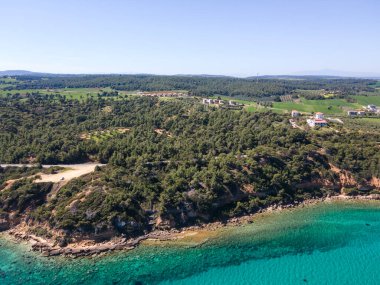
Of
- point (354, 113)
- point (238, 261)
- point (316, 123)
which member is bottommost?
point (238, 261)

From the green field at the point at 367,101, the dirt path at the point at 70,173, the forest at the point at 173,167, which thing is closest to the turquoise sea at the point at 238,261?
the forest at the point at 173,167

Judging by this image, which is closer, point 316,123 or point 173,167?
point 173,167

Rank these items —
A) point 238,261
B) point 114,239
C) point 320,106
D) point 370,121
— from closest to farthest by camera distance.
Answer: point 238,261, point 114,239, point 370,121, point 320,106

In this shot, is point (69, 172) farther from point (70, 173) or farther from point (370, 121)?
point (370, 121)

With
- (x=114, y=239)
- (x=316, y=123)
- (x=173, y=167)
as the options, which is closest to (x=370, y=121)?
(x=316, y=123)

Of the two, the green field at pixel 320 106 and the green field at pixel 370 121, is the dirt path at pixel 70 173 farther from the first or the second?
the green field at pixel 370 121

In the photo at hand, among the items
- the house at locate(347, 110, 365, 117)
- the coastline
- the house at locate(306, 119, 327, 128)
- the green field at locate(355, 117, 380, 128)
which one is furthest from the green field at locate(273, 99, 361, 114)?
the coastline

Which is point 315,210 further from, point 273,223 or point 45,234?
point 45,234

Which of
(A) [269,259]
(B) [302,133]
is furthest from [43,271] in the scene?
(B) [302,133]
